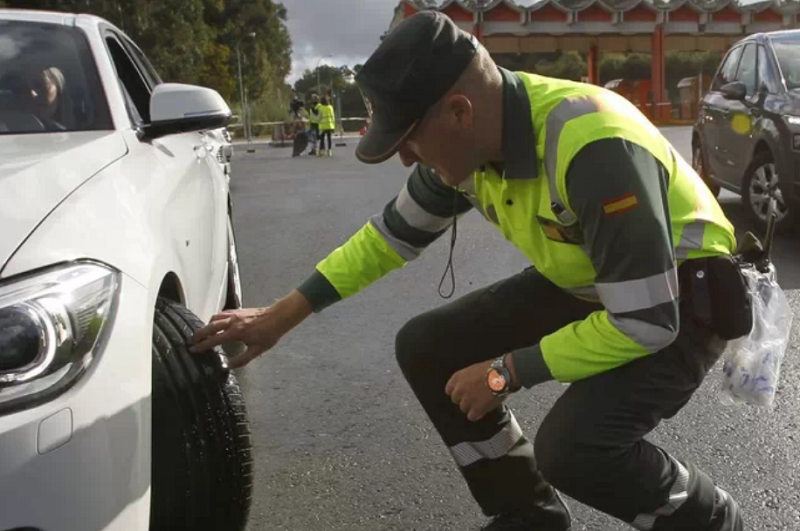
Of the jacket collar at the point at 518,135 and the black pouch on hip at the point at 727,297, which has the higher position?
the jacket collar at the point at 518,135

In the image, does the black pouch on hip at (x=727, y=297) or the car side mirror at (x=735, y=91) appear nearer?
the black pouch on hip at (x=727, y=297)

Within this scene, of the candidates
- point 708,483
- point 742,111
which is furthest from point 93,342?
point 742,111

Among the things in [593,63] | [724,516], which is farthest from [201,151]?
[593,63]

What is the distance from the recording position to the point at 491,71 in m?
2.09

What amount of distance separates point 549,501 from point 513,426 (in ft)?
0.78

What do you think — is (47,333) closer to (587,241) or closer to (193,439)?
(193,439)

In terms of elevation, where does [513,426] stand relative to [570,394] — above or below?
below

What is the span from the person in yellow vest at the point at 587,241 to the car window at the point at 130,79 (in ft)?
5.61

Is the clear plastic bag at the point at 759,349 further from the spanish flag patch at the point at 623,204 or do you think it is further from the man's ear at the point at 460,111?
the man's ear at the point at 460,111

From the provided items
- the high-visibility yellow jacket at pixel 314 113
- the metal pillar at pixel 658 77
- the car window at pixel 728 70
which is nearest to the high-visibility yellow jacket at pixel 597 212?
the car window at pixel 728 70

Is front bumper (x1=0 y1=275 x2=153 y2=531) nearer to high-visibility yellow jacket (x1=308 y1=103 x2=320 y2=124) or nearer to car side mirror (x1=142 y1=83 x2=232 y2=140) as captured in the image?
car side mirror (x1=142 y1=83 x2=232 y2=140)

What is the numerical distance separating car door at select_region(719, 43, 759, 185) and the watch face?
630 centimetres

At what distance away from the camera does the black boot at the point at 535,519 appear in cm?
258

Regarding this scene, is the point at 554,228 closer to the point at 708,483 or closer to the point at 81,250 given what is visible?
the point at 708,483
